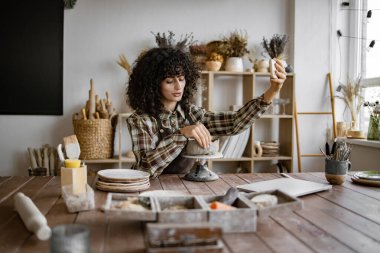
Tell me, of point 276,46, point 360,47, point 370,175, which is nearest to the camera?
point 370,175

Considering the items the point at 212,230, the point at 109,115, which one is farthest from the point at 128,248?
the point at 109,115

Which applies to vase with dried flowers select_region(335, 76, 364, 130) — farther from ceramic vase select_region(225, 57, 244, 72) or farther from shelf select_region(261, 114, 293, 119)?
ceramic vase select_region(225, 57, 244, 72)

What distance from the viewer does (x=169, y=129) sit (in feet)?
7.37

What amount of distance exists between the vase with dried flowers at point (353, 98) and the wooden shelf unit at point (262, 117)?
543 mm

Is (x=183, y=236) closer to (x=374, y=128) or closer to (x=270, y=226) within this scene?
(x=270, y=226)

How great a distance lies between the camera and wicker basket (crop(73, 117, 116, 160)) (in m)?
3.57

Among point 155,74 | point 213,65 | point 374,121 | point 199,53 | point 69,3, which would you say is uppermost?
point 69,3

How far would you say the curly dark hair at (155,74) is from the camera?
2.26m

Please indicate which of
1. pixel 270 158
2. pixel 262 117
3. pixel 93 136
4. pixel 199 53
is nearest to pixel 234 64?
pixel 199 53

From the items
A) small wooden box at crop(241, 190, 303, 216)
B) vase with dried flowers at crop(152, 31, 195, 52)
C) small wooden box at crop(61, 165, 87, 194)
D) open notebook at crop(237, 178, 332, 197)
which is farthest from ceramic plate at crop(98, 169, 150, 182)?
vase with dried flowers at crop(152, 31, 195, 52)

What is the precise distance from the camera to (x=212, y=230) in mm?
923

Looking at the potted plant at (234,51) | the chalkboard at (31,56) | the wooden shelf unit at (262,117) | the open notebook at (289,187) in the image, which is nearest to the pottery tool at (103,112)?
the chalkboard at (31,56)

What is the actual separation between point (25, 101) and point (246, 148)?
2195mm

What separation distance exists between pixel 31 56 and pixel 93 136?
1.01 m
